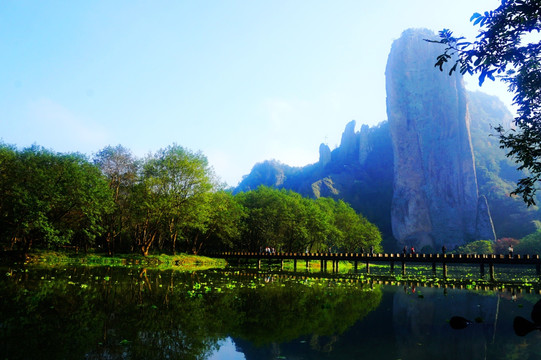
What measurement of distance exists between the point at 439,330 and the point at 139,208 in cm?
4716

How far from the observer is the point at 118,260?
44531 mm

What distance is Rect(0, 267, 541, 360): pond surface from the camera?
7289 millimetres

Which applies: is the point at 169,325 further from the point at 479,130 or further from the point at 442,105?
the point at 479,130

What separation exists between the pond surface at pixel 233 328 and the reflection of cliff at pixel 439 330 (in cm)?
3

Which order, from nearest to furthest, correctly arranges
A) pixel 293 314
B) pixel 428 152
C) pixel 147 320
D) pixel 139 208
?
pixel 147 320 → pixel 293 314 → pixel 139 208 → pixel 428 152

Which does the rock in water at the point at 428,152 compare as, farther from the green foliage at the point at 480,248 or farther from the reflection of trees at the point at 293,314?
the reflection of trees at the point at 293,314

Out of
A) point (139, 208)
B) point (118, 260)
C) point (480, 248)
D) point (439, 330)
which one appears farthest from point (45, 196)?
point (480, 248)

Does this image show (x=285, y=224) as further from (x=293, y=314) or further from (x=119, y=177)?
(x=293, y=314)

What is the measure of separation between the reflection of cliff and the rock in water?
130522 millimetres

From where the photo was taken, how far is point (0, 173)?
39.8 meters

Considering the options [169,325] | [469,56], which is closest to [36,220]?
[169,325]

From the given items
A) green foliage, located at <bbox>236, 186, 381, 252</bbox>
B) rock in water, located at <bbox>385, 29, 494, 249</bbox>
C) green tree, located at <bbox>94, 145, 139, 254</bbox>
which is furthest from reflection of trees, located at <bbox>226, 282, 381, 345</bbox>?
rock in water, located at <bbox>385, 29, 494, 249</bbox>

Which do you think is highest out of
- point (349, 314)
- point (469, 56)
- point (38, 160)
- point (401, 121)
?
point (401, 121)

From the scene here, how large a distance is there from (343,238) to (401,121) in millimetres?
90920
